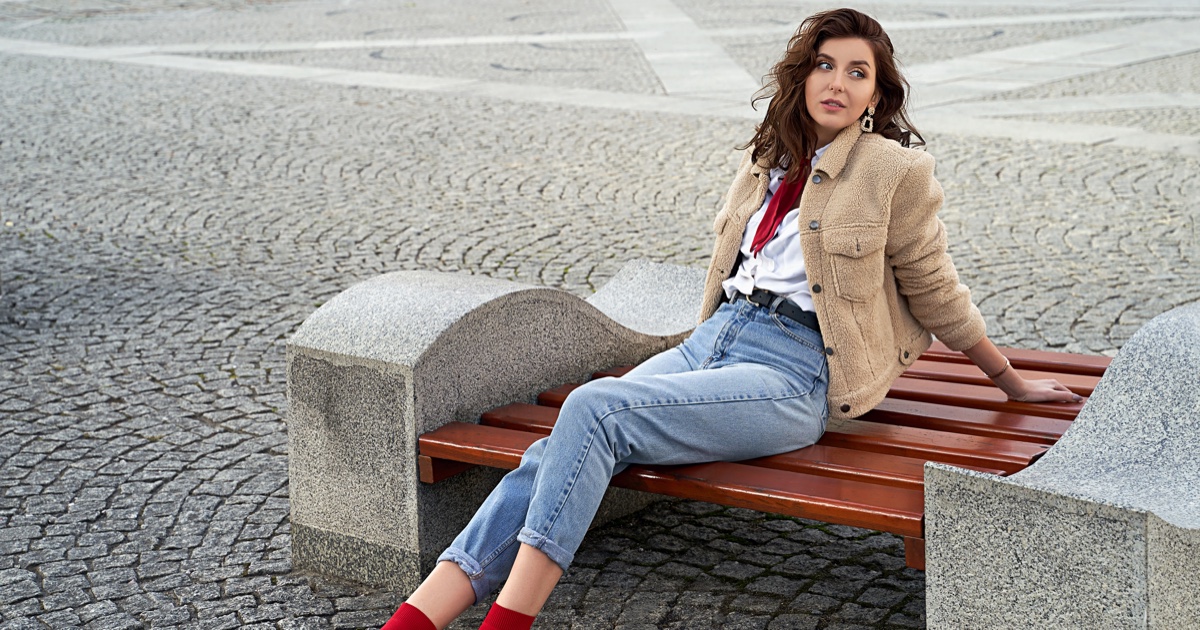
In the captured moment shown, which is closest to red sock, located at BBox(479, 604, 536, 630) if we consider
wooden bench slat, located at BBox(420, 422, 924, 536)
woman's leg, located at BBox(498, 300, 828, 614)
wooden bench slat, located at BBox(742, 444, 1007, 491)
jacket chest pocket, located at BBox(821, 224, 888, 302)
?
woman's leg, located at BBox(498, 300, 828, 614)

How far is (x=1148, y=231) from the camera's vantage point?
22.1ft

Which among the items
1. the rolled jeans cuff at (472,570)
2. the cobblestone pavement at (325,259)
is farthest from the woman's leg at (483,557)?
the cobblestone pavement at (325,259)

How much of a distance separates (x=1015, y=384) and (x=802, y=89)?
2.95 feet

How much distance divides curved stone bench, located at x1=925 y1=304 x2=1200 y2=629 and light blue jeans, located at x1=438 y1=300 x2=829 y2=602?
538 mm

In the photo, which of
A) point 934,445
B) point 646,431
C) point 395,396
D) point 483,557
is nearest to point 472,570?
point 483,557

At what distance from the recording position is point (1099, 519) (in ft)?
7.87

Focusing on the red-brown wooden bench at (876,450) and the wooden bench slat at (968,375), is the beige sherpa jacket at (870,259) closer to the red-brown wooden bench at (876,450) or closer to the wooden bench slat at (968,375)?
the red-brown wooden bench at (876,450)

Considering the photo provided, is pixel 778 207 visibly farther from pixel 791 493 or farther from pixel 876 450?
pixel 791 493

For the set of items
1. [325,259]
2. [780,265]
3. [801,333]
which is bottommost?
[325,259]

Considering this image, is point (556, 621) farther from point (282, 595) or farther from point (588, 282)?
point (588, 282)

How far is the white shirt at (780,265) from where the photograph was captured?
3211 millimetres

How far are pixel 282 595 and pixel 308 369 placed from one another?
0.56m

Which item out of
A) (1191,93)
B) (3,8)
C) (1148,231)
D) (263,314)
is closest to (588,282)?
(263,314)

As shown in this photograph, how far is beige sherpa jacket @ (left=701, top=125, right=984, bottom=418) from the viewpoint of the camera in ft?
10.3
